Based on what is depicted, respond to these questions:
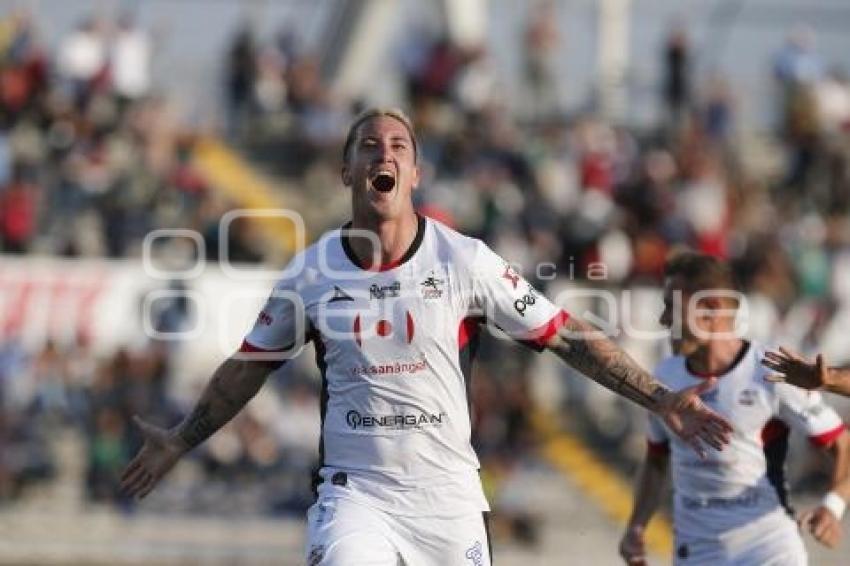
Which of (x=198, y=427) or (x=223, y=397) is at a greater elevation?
(x=223, y=397)

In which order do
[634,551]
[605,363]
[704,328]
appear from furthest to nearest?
[634,551] < [704,328] < [605,363]

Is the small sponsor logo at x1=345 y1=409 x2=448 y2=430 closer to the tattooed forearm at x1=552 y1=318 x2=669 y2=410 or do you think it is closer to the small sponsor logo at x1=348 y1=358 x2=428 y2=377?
the small sponsor logo at x1=348 y1=358 x2=428 y2=377

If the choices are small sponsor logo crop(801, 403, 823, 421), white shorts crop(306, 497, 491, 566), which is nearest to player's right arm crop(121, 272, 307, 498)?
white shorts crop(306, 497, 491, 566)

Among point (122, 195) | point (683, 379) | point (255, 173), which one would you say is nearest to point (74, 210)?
point (122, 195)

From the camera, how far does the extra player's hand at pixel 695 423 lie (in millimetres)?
7262

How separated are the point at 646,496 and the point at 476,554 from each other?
7.41 feet

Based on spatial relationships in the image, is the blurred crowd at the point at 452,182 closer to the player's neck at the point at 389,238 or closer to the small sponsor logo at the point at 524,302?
the small sponsor logo at the point at 524,302

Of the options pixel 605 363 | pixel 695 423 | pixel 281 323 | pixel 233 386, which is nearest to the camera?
pixel 695 423

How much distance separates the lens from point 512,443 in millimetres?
20047

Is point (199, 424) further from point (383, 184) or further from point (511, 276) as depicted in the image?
point (511, 276)

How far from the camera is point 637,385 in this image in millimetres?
7602

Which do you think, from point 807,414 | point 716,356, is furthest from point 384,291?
point 807,414

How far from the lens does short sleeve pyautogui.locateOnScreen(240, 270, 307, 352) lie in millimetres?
7773

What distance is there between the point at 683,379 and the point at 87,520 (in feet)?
35.7
